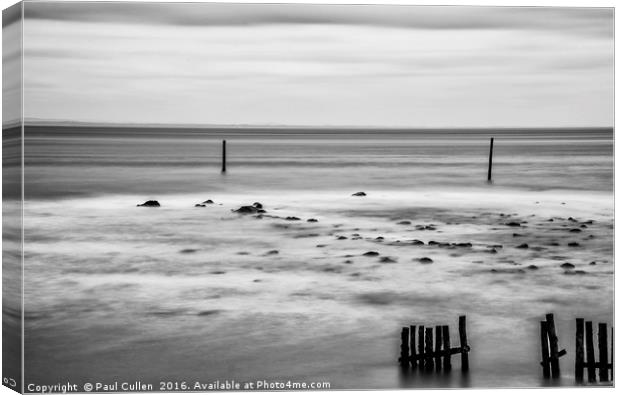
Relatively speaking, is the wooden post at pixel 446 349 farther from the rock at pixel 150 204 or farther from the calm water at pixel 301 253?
the rock at pixel 150 204

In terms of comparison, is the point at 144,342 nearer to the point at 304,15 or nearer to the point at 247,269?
the point at 247,269

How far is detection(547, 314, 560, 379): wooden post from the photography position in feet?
45.1

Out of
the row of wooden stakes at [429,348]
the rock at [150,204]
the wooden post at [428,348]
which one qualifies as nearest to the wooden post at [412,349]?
the row of wooden stakes at [429,348]

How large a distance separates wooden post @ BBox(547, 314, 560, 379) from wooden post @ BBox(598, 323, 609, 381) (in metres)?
0.42

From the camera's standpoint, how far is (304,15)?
13.8 metres

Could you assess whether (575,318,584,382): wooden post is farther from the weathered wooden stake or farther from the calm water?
the weathered wooden stake

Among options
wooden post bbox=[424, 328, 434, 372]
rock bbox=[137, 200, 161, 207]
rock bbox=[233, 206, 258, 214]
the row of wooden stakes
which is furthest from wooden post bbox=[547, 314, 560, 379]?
rock bbox=[137, 200, 161, 207]

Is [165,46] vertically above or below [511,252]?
above

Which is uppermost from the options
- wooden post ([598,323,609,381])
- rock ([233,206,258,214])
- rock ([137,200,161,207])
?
rock ([137,200,161,207])

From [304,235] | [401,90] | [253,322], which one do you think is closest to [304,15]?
[401,90]

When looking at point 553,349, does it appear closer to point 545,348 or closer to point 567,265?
point 545,348

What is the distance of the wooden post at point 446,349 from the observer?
13.6 meters

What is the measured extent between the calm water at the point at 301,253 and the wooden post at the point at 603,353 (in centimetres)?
16

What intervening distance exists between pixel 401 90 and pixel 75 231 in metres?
3.35
